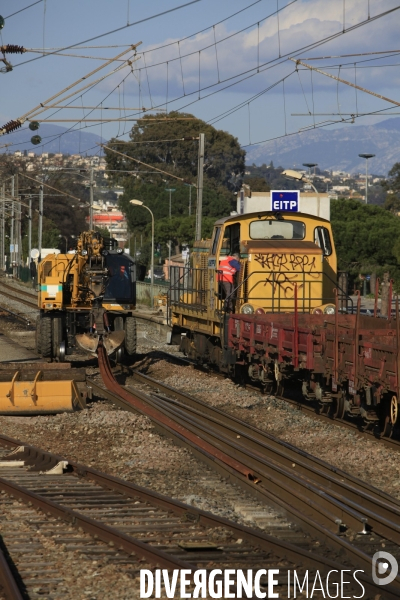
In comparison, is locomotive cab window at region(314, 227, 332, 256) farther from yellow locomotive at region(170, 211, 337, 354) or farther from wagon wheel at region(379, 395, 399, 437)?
wagon wheel at region(379, 395, 399, 437)

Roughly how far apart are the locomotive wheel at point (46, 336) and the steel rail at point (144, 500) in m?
11.2

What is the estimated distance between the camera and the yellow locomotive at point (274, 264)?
712 inches

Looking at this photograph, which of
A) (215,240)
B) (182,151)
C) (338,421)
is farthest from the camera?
(182,151)

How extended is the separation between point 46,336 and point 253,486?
44.9 ft

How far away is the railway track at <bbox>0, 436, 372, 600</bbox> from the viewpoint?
7.05 metres

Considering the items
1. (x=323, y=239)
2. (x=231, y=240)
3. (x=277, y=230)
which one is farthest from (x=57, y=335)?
(x=323, y=239)

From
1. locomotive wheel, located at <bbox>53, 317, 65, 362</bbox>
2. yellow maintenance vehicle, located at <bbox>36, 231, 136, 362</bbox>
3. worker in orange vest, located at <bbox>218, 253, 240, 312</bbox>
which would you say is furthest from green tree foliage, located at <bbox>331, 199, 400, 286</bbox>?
worker in orange vest, located at <bbox>218, 253, 240, 312</bbox>

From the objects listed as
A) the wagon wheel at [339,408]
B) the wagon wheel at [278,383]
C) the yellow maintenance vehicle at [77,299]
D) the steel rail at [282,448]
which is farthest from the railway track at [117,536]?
the yellow maintenance vehicle at [77,299]

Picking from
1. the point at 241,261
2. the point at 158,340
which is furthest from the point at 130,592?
the point at 158,340

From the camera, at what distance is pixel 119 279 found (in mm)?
23141

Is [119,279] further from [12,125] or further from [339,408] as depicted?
[339,408]

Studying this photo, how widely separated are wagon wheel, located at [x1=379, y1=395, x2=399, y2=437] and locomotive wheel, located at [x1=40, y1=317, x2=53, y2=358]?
11.6m

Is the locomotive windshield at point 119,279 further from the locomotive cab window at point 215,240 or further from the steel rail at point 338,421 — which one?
the steel rail at point 338,421

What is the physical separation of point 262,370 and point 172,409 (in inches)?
93.2
